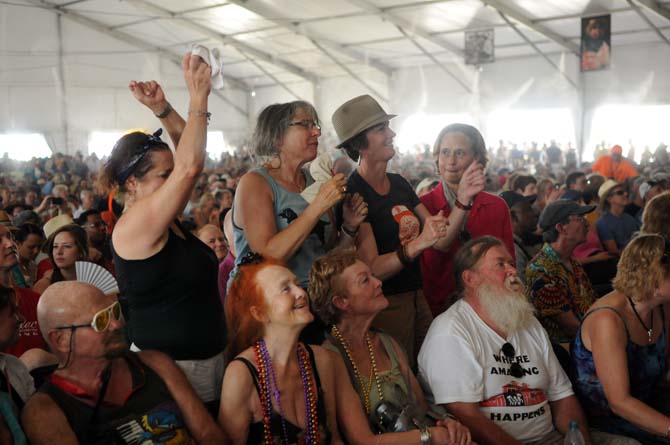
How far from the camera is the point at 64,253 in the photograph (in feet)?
12.4

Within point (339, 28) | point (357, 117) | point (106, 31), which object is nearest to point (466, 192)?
point (357, 117)

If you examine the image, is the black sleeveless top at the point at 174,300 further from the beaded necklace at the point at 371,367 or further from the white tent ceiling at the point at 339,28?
the white tent ceiling at the point at 339,28

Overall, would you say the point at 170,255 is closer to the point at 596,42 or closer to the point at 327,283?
the point at 327,283

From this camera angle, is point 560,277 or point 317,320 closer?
point 317,320

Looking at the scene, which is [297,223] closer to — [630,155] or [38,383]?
[38,383]

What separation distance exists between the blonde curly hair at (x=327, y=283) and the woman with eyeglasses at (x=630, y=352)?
0.99 meters

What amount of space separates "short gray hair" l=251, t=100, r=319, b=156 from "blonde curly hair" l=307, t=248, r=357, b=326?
1.39ft

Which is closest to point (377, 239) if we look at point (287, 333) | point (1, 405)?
point (287, 333)

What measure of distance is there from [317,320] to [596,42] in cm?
1461

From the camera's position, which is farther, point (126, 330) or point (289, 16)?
point (289, 16)

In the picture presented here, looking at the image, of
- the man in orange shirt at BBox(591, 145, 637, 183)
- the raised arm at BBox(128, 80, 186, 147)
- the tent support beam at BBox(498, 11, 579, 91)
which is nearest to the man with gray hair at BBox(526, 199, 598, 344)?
the raised arm at BBox(128, 80, 186, 147)

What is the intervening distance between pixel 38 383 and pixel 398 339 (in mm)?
1348

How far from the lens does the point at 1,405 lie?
1683mm

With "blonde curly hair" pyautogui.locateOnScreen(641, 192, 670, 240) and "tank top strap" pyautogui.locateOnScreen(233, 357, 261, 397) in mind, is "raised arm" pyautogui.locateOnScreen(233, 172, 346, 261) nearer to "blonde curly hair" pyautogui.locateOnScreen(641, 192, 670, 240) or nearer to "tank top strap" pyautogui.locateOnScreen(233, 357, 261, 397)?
"tank top strap" pyautogui.locateOnScreen(233, 357, 261, 397)
